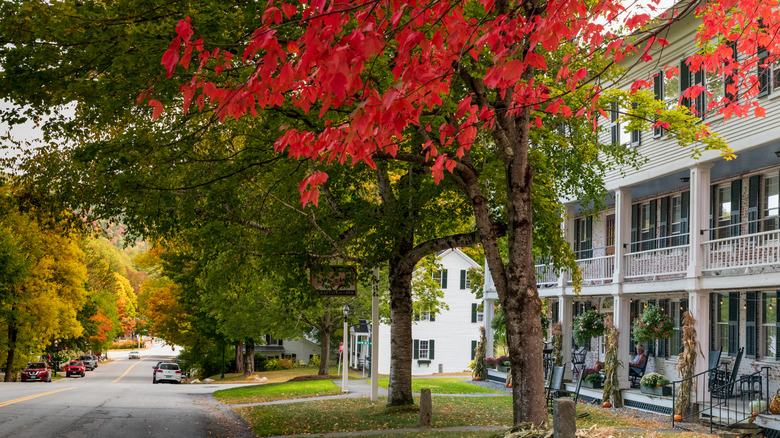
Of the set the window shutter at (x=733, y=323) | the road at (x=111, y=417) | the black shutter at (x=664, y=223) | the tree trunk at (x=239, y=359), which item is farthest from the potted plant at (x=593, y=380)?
the tree trunk at (x=239, y=359)

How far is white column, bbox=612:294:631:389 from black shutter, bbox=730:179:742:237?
3619 millimetres

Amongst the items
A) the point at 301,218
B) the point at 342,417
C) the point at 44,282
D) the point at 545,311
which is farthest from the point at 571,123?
the point at 44,282

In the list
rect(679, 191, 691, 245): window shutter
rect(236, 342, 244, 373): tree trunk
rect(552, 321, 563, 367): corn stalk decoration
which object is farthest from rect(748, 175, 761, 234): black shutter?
rect(236, 342, 244, 373): tree trunk

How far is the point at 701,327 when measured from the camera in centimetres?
1838

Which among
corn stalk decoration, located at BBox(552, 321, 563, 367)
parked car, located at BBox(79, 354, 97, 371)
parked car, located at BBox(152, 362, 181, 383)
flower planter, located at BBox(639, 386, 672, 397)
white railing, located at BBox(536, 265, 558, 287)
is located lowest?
parked car, located at BBox(79, 354, 97, 371)

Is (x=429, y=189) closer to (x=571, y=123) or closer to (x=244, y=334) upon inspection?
(x=571, y=123)

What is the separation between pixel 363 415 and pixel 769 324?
10983mm

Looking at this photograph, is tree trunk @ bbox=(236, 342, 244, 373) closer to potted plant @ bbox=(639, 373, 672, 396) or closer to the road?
the road

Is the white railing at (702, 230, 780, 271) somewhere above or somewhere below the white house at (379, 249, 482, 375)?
above

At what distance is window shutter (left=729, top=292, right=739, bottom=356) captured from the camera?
827 inches

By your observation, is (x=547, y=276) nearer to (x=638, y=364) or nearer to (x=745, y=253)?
(x=638, y=364)

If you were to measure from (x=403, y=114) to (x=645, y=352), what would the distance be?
20.6 meters

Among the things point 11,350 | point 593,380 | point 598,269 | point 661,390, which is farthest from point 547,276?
point 11,350

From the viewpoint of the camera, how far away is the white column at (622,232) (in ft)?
74.1
